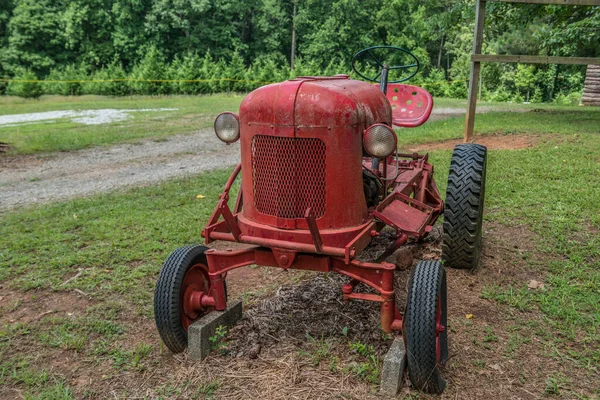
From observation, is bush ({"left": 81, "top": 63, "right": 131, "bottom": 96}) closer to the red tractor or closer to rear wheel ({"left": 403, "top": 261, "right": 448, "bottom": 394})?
the red tractor

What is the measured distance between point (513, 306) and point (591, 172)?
418cm

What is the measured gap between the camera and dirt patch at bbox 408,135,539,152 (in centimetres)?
912

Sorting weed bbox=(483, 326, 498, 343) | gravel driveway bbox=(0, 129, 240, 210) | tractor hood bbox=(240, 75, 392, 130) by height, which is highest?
tractor hood bbox=(240, 75, 392, 130)

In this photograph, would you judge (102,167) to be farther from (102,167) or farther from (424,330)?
(424,330)

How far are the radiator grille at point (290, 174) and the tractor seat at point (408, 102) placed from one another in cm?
191

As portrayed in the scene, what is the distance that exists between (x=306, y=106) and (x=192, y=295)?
1359 millimetres

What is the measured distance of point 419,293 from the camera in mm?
2664

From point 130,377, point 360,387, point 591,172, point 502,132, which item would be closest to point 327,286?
point 360,387

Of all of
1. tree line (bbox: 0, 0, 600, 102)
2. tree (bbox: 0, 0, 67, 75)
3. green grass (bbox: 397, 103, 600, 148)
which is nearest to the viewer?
green grass (bbox: 397, 103, 600, 148)

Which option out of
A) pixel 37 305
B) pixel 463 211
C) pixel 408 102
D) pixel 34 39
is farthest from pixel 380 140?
pixel 34 39

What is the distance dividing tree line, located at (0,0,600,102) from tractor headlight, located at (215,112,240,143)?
66.1ft

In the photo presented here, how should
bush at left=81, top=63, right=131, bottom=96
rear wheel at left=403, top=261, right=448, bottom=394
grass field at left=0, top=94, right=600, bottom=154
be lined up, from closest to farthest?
rear wheel at left=403, top=261, right=448, bottom=394 < grass field at left=0, top=94, right=600, bottom=154 < bush at left=81, top=63, right=131, bottom=96

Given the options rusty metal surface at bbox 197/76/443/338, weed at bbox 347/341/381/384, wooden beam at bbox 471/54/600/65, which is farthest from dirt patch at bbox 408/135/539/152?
weed at bbox 347/341/381/384

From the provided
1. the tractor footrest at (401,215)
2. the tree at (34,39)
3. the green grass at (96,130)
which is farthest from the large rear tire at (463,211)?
the tree at (34,39)
